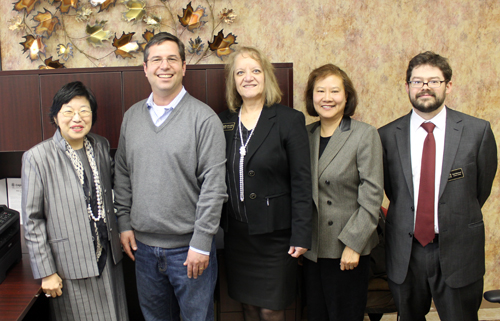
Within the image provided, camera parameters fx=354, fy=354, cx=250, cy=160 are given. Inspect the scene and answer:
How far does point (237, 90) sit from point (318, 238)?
868mm

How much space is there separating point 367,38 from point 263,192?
1615 mm

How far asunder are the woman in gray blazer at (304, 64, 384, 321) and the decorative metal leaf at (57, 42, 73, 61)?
1.81 metres

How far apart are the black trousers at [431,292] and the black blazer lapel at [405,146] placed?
30 cm

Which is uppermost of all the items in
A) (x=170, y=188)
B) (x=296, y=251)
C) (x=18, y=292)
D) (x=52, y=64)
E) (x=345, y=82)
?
(x=52, y=64)

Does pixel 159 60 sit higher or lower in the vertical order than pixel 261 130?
higher

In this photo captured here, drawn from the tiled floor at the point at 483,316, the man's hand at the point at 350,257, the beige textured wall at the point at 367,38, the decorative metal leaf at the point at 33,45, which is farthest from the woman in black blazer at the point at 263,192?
the decorative metal leaf at the point at 33,45

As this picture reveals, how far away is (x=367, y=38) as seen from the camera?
2.62 meters

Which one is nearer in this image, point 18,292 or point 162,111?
point 18,292

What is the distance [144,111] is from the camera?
1.75 m

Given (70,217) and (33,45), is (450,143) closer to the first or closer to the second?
(70,217)

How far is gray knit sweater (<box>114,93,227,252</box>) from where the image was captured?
161 cm

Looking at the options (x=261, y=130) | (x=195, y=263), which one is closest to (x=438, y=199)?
(x=261, y=130)

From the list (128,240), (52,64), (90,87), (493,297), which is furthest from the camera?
(52,64)

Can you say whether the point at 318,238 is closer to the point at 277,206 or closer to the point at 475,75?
the point at 277,206
